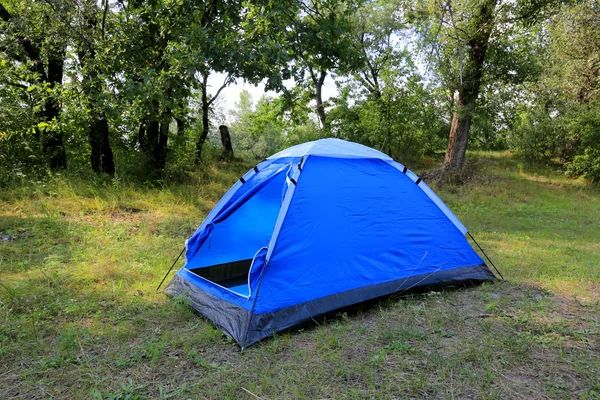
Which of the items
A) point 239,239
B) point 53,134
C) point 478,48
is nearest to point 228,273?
point 239,239

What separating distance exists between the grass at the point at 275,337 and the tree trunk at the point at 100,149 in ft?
11.6

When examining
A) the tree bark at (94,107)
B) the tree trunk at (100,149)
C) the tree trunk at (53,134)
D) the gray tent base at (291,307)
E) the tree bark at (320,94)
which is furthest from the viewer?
the tree bark at (320,94)

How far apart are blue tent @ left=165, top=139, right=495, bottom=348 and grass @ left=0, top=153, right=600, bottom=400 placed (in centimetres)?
20

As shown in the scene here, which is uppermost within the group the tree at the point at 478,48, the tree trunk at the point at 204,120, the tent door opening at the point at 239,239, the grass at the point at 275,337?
the tree at the point at 478,48

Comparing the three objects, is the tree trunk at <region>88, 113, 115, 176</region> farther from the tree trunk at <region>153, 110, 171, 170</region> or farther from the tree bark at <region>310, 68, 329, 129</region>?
the tree bark at <region>310, 68, 329, 129</region>

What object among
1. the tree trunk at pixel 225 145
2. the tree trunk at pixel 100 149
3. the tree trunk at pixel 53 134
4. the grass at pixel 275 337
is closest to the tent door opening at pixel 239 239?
the grass at pixel 275 337

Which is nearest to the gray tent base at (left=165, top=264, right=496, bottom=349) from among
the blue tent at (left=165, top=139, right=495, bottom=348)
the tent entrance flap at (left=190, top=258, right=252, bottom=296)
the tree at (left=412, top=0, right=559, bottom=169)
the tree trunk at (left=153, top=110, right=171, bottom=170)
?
the blue tent at (left=165, top=139, right=495, bottom=348)

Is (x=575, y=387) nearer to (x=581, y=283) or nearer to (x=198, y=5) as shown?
(x=581, y=283)

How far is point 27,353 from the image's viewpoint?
2711 mm

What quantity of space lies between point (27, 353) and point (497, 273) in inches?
186

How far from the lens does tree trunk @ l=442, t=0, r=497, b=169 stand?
9594 mm

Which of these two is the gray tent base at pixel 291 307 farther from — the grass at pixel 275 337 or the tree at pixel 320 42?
the tree at pixel 320 42

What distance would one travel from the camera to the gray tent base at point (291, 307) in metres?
2.96

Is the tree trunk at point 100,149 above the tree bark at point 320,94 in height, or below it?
below
